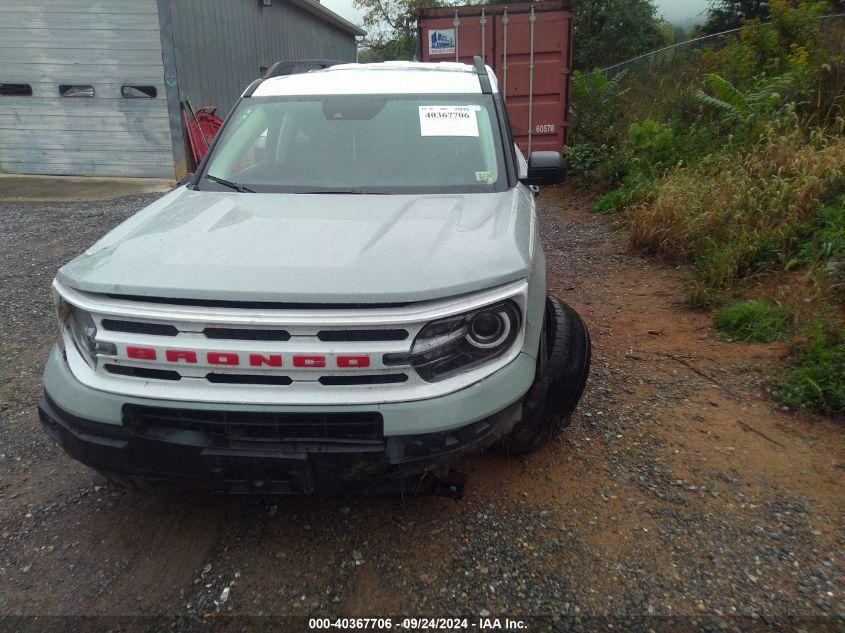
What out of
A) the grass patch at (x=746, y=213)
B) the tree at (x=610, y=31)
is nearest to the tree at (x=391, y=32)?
the tree at (x=610, y=31)

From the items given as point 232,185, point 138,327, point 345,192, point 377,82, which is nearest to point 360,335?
point 138,327

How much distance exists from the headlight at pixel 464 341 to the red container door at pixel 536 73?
344 inches

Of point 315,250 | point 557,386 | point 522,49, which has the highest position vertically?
point 522,49

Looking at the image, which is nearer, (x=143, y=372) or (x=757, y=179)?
(x=143, y=372)

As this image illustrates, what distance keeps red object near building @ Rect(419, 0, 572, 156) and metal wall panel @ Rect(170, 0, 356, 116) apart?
4.14 meters

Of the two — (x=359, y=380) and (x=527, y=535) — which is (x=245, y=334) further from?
(x=527, y=535)

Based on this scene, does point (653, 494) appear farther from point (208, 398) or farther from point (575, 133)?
point (575, 133)

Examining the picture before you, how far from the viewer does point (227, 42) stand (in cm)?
1302

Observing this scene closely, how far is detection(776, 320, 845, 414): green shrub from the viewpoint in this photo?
3.38 meters

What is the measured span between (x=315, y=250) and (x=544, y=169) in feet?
5.51

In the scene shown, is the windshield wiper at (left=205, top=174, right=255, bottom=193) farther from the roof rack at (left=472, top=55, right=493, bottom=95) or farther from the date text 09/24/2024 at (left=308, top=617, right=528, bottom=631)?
the date text 09/24/2024 at (left=308, top=617, right=528, bottom=631)

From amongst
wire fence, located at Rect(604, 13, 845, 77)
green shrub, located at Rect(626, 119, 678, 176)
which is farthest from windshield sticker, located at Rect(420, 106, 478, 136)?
wire fence, located at Rect(604, 13, 845, 77)

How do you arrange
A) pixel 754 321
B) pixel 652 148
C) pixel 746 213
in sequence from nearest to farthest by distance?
pixel 754 321 < pixel 746 213 < pixel 652 148

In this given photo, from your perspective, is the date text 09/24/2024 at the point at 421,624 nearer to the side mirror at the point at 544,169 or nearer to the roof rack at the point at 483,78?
the side mirror at the point at 544,169
